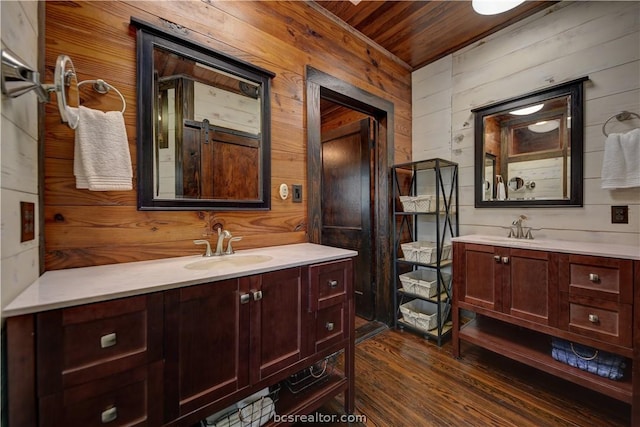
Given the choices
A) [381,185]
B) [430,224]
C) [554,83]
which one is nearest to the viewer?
[554,83]

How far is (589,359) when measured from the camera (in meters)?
1.48

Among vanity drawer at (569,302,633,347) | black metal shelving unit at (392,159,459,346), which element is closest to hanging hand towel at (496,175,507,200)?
black metal shelving unit at (392,159,459,346)

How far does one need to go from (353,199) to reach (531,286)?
1.53 meters

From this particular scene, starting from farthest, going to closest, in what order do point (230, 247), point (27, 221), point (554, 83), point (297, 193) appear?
point (554, 83) < point (297, 193) < point (230, 247) < point (27, 221)

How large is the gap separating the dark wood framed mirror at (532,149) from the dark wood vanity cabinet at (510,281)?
23.5 inches

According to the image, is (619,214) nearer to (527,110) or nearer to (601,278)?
(601,278)

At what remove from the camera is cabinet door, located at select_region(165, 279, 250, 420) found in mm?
879

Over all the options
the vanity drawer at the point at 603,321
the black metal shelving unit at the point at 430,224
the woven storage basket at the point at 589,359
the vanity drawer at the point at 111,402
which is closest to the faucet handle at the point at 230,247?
the vanity drawer at the point at 111,402

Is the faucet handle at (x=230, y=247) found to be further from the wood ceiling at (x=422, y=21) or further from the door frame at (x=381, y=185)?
the wood ceiling at (x=422, y=21)

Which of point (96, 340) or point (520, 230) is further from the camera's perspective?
point (520, 230)

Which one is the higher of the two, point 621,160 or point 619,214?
point 621,160

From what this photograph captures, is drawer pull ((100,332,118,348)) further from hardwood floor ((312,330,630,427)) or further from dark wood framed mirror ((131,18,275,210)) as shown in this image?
hardwood floor ((312,330,630,427))

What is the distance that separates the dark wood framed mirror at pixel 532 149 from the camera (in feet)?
5.95

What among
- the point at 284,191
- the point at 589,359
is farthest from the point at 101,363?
the point at 589,359
